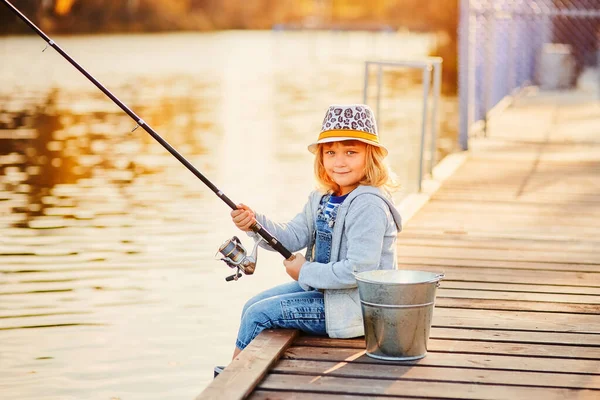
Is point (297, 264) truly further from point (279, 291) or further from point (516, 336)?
point (516, 336)

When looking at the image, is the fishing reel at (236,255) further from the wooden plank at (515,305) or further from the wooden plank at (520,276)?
the wooden plank at (520,276)

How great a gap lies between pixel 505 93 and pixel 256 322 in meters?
12.3

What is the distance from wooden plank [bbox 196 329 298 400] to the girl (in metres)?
0.10

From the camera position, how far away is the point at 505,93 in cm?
1594

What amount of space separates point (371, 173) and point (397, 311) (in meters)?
0.57

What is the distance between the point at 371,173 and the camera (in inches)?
160

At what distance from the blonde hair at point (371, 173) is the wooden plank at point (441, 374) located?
2.23 ft

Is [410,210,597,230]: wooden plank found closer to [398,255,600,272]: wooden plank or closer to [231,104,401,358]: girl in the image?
[398,255,600,272]: wooden plank

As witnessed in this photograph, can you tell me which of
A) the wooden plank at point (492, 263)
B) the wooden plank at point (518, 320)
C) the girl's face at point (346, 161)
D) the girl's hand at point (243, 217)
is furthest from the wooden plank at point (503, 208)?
the girl's hand at point (243, 217)

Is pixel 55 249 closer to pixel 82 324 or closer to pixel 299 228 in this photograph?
pixel 82 324

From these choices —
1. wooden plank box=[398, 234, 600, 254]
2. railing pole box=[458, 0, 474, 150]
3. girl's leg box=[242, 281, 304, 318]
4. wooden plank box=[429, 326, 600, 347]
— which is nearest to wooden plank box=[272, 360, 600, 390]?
wooden plank box=[429, 326, 600, 347]

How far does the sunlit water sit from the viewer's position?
5613 mm

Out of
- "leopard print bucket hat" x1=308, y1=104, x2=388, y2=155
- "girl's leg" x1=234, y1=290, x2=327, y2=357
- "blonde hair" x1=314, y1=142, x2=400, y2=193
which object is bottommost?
"girl's leg" x1=234, y1=290, x2=327, y2=357

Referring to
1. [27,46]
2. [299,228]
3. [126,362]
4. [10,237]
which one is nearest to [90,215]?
[10,237]
